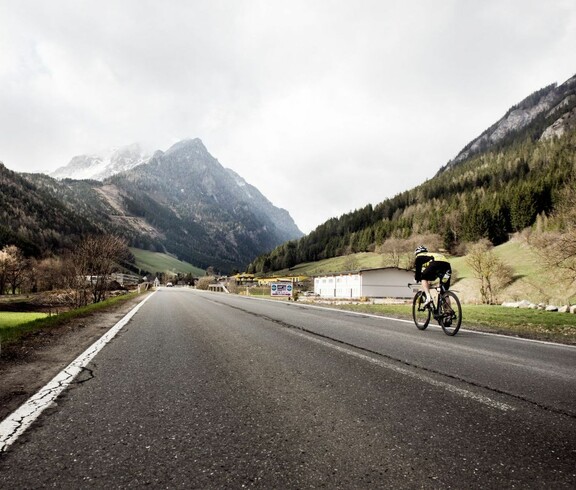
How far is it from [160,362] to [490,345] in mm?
6391

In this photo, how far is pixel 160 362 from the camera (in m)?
5.26

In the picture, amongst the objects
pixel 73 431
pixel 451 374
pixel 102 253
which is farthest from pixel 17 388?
pixel 102 253

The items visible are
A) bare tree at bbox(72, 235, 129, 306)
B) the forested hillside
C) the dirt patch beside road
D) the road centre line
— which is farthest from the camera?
the forested hillside

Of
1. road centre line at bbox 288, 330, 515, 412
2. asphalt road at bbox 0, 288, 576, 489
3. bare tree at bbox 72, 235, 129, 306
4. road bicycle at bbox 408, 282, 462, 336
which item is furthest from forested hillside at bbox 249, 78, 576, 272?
asphalt road at bbox 0, 288, 576, 489

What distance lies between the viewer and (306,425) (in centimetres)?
281

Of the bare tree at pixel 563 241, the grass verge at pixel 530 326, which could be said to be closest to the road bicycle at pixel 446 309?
the grass verge at pixel 530 326

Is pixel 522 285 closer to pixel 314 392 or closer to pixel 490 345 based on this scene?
pixel 490 345

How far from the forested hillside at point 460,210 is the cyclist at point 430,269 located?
78928 mm

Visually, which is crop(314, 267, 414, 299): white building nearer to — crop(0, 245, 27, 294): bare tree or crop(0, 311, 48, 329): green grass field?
crop(0, 311, 48, 329): green grass field

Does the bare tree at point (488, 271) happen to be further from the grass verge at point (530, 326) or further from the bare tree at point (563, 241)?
the grass verge at point (530, 326)

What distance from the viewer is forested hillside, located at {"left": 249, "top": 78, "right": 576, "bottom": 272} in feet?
308

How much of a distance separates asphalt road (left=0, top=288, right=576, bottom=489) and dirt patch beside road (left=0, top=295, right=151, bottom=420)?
44 centimetres

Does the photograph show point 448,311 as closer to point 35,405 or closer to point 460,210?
point 35,405

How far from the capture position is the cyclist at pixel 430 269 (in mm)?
9070
